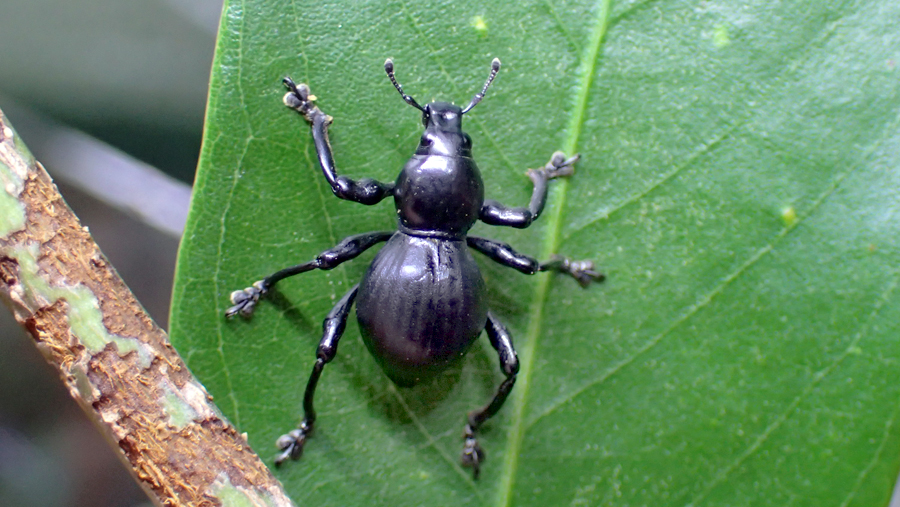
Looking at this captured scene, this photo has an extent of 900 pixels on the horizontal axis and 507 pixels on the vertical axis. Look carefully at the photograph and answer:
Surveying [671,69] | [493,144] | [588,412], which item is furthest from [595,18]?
[588,412]

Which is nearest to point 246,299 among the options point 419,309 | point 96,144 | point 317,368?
point 317,368

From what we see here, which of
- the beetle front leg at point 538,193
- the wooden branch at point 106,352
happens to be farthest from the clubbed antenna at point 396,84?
the wooden branch at point 106,352

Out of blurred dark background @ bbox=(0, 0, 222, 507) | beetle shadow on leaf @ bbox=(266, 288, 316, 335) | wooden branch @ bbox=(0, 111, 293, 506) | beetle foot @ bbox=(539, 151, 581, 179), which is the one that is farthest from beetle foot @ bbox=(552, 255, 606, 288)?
blurred dark background @ bbox=(0, 0, 222, 507)

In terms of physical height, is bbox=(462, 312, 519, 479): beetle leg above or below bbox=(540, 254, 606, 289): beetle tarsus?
below

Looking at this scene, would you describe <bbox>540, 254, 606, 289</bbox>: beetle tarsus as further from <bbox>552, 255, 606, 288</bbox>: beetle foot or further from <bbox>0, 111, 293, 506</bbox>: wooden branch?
<bbox>0, 111, 293, 506</bbox>: wooden branch

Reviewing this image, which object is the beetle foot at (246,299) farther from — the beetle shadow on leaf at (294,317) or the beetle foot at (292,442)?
the beetle foot at (292,442)

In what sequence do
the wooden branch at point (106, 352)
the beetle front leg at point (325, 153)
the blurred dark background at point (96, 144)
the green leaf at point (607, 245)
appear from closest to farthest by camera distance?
the wooden branch at point (106, 352) → the green leaf at point (607, 245) → the beetle front leg at point (325, 153) → the blurred dark background at point (96, 144)

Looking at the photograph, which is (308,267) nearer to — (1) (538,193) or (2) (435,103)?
(2) (435,103)
